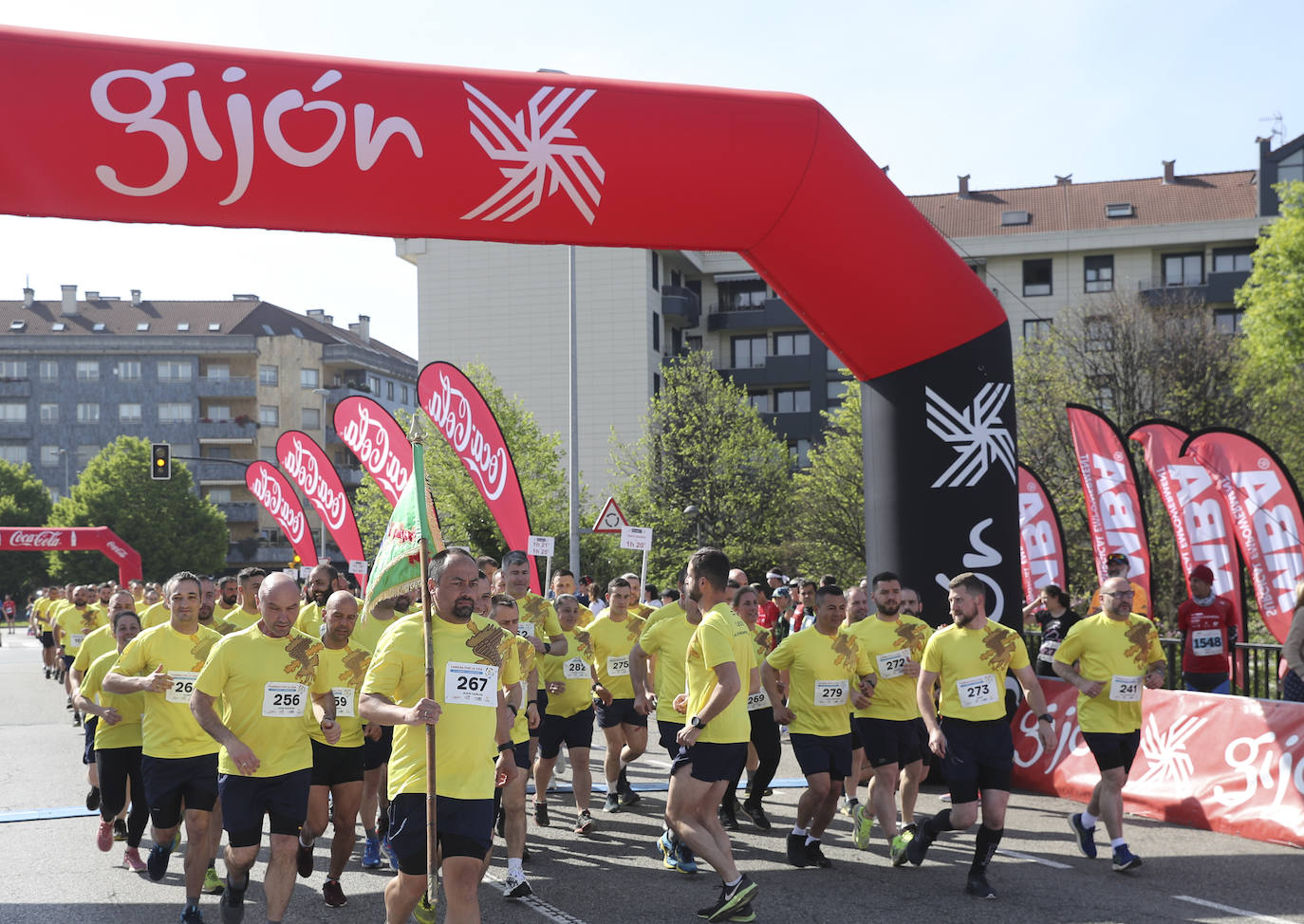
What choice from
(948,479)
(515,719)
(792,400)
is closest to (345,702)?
(515,719)

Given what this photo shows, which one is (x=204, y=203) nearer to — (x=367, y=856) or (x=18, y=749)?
(x=367, y=856)

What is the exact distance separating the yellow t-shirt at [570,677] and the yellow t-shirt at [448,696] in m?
4.67

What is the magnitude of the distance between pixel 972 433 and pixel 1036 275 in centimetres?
5207

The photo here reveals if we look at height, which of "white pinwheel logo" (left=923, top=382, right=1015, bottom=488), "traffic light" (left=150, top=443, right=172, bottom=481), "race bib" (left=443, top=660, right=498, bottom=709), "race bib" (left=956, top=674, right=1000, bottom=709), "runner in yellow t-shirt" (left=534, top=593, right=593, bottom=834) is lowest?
"runner in yellow t-shirt" (left=534, top=593, right=593, bottom=834)

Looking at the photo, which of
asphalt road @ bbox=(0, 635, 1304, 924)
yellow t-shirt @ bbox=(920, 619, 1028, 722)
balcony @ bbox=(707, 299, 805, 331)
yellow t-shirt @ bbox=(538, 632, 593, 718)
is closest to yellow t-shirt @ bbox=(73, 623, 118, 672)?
asphalt road @ bbox=(0, 635, 1304, 924)

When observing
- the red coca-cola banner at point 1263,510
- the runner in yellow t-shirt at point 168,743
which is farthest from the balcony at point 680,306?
the runner in yellow t-shirt at point 168,743

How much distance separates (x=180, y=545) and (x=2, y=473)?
45.7 feet

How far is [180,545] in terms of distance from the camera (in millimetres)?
72625

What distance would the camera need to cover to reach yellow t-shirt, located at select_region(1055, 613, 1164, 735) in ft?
29.1

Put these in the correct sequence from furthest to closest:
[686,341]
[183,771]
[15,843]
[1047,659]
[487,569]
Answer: [686,341] < [1047,659] < [487,569] < [15,843] < [183,771]

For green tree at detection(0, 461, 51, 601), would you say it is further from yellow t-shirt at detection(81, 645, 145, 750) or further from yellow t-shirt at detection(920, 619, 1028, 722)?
yellow t-shirt at detection(920, 619, 1028, 722)

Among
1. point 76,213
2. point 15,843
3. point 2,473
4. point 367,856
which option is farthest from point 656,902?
point 2,473

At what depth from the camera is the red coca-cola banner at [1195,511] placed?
553 inches

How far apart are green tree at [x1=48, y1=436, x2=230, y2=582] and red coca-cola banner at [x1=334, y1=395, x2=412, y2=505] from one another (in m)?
58.0
